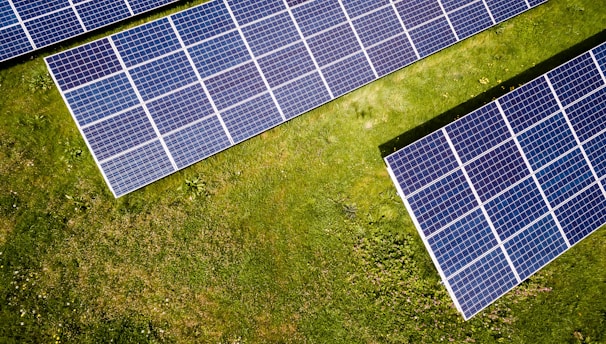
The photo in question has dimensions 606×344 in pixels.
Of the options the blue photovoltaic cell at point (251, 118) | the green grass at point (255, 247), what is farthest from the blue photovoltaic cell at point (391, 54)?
the blue photovoltaic cell at point (251, 118)

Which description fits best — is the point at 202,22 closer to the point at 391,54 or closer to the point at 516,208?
the point at 391,54

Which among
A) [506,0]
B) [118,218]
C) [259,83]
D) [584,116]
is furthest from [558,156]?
[118,218]

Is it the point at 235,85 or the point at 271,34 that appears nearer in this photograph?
the point at 235,85

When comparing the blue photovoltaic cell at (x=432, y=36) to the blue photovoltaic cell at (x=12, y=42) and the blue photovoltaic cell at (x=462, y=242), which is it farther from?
the blue photovoltaic cell at (x=12, y=42)

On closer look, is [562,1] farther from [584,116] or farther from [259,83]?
[259,83]

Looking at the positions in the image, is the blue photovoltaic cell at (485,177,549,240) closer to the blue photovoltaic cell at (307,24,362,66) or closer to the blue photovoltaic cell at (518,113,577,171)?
the blue photovoltaic cell at (518,113,577,171)

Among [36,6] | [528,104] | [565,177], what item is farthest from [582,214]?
[36,6]
